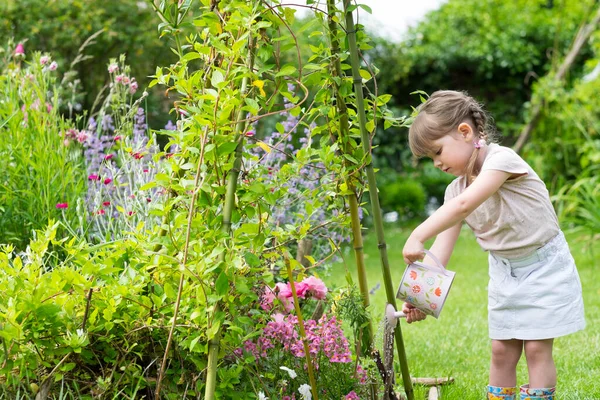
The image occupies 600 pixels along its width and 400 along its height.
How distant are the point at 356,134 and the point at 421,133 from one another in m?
0.24

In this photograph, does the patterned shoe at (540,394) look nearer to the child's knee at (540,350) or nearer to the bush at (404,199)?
the child's knee at (540,350)

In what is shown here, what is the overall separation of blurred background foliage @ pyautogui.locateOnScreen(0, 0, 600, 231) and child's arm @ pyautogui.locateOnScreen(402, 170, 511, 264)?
4689mm

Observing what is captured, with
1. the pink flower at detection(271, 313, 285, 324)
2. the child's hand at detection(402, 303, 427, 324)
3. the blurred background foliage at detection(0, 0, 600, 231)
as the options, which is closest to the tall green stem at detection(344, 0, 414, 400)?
the child's hand at detection(402, 303, 427, 324)

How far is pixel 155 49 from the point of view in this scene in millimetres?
7059

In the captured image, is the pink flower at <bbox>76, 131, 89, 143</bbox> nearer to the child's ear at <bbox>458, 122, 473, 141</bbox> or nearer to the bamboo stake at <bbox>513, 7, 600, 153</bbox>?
the child's ear at <bbox>458, 122, 473, 141</bbox>

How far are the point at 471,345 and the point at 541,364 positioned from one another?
1.43m

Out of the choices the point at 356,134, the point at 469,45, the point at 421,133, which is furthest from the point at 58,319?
the point at 469,45

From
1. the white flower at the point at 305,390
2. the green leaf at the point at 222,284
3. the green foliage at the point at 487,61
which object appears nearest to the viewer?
the green leaf at the point at 222,284

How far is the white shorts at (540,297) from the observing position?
2176 millimetres

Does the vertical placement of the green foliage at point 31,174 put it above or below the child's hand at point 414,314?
above

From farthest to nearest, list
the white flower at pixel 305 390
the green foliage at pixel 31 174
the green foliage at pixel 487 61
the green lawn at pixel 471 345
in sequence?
the green foliage at pixel 487 61, the green foliage at pixel 31 174, the green lawn at pixel 471 345, the white flower at pixel 305 390

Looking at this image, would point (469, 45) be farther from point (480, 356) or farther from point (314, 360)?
point (314, 360)

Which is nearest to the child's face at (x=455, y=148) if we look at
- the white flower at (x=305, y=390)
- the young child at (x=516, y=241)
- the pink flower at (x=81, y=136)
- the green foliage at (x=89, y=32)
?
the young child at (x=516, y=241)

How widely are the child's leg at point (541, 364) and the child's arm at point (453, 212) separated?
1.62 feet
